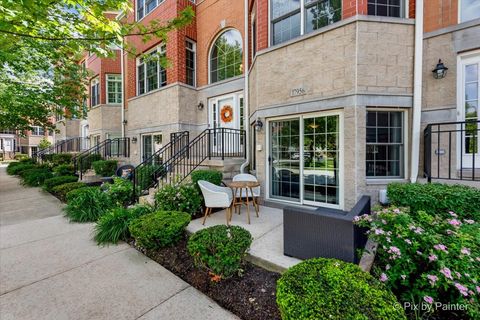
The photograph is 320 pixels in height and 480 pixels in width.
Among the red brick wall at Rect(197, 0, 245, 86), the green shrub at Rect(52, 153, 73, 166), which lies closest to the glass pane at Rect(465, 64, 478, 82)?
the red brick wall at Rect(197, 0, 245, 86)

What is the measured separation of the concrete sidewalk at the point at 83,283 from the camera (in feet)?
7.86

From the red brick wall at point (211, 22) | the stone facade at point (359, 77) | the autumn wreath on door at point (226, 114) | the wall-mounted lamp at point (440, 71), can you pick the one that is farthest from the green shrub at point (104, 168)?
the wall-mounted lamp at point (440, 71)

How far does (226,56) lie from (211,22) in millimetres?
1668

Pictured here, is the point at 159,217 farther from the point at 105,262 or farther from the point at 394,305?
the point at 394,305

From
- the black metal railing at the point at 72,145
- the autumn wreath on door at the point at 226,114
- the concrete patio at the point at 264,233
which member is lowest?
the concrete patio at the point at 264,233

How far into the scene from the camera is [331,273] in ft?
6.91

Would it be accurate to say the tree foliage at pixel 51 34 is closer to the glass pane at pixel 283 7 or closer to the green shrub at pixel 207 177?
the glass pane at pixel 283 7

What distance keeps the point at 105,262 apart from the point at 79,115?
426 inches

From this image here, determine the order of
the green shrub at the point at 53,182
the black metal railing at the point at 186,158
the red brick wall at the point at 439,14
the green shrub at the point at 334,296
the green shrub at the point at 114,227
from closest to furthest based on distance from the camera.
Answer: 1. the green shrub at the point at 334,296
2. the green shrub at the point at 114,227
3. the red brick wall at the point at 439,14
4. the black metal railing at the point at 186,158
5. the green shrub at the point at 53,182

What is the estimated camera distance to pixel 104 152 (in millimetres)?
11477

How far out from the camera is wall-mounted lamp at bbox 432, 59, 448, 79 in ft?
14.2

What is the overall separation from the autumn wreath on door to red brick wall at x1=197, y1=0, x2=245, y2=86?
157 cm

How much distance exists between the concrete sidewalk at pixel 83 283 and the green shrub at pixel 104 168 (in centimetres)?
527

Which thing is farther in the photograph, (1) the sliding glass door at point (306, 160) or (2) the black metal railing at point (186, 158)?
(2) the black metal railing at point (186, 158)
